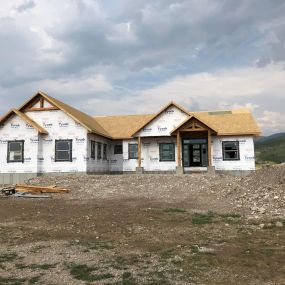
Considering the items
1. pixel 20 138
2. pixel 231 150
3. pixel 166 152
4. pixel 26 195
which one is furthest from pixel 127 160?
pixel 26 195

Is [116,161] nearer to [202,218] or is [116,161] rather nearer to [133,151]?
[133,151]

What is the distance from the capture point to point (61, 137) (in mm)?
27438

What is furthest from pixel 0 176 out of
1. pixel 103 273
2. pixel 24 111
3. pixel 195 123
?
pixel 103 273

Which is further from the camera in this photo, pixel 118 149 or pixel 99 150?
pixel 118 149

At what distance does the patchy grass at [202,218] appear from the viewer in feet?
36.9

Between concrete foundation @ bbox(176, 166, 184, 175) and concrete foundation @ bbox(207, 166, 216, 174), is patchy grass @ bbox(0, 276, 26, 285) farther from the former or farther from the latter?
concrete foundation @ bbox(207, 166, 216, 174)

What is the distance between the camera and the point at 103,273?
647 cm

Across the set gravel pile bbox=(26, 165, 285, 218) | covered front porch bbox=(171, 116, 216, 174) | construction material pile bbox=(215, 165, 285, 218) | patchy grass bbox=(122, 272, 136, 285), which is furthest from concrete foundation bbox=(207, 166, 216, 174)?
patchy grass bbox=(122, 272, 136, 285)

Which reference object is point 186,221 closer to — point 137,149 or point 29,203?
point 29,203

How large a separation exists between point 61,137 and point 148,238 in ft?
64.0

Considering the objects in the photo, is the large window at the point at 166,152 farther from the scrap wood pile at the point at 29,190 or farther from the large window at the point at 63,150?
the scrap wood pile at the point at 29,190

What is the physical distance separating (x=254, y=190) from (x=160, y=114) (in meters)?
14.6

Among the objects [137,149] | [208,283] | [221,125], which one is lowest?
→ [208,283]

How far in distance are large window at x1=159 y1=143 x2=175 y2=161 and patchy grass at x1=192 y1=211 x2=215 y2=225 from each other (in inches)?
686
